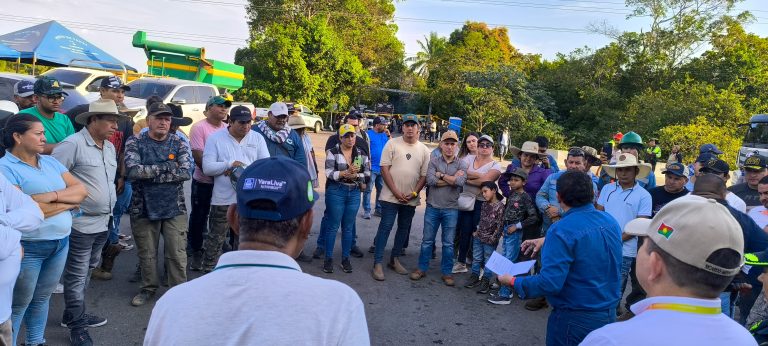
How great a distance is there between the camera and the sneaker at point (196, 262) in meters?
5.59

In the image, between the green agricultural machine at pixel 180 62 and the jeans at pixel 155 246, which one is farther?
the green agricultural machine at pixel 180 62

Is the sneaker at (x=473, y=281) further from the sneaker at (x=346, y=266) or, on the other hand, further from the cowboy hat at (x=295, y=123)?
the cowboy hat at (x=295, y=123)

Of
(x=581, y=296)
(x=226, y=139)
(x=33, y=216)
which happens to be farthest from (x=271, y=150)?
(x=581, y=296)

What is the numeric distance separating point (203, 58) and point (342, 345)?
63.8ft

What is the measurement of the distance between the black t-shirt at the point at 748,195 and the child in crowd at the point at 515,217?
91.5 inches

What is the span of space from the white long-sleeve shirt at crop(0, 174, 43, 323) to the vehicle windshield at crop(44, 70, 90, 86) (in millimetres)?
12231

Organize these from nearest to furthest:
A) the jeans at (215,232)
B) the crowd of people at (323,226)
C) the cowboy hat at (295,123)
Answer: the crowd of people at (323,226) < the jeans at (215,232) < the cowboy hat at (295,123)

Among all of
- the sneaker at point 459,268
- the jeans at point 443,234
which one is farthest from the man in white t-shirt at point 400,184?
the sneaker at point 459,268

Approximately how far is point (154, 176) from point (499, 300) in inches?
148

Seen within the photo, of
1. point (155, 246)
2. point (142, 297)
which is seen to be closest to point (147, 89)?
point (155, 246)

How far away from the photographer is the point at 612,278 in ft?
10.1

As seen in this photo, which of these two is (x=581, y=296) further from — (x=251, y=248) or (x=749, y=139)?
(x=749, y=139)

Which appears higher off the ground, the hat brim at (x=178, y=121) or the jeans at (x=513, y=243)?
the hat brim at (x=178, y=121)

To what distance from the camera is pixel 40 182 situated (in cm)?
327
